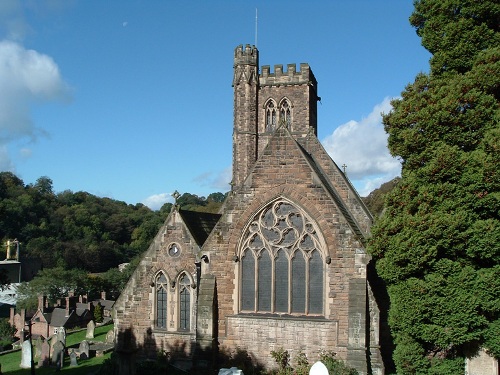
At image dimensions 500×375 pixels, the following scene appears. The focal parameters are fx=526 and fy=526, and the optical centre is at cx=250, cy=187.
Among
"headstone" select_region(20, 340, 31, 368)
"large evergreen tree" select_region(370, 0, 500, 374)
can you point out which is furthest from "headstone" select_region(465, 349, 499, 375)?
"headstone" select_region(20, 340, 31, 368)

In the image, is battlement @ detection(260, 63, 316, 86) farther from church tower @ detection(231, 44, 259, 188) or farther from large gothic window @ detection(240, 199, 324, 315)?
large gothic window @ detection(240, 199, 324, 315)

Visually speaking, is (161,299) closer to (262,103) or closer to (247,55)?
(262,103)

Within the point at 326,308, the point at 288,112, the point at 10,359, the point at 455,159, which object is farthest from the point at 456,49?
the point at 10,359

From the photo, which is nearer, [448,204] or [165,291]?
[448,204]

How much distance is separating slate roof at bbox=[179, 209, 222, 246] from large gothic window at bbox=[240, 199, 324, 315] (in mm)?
4208

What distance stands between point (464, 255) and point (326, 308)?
457 cm

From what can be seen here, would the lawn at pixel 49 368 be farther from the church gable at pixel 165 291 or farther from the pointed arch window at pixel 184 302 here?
the pointed arch window at pixel 184 302

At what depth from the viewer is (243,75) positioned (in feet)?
115

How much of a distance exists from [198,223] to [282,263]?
6184 millimetres

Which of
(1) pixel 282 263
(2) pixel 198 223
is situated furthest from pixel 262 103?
(1) pixel 282 263

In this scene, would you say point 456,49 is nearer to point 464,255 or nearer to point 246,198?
point 464,255

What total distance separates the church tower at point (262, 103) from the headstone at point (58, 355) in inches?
556

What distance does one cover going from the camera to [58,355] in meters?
24.5

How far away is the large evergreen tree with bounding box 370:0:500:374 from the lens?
13.5 metres
